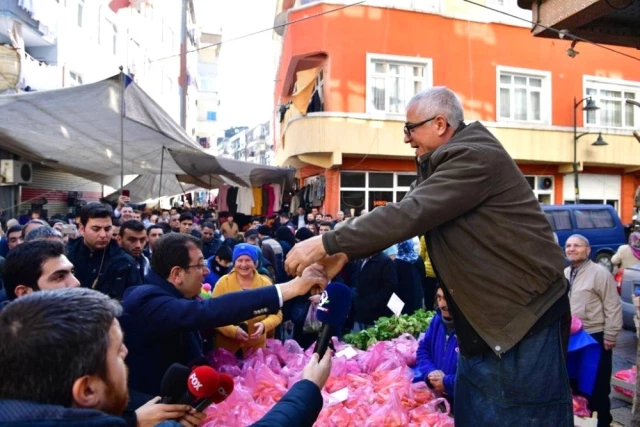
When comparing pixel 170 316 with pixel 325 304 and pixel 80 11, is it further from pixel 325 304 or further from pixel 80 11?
Answer: pixel 80 11

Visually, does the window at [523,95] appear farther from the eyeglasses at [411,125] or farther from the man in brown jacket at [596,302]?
the eyeglasses at [411,125]

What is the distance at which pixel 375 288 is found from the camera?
669 cm

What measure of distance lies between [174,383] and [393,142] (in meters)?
15.5

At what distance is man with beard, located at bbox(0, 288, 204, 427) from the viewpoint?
1.16m

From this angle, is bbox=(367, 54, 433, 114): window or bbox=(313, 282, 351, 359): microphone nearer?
bbox=(313, 282, 351, 359): microphone

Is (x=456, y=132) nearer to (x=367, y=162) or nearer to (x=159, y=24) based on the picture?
(x=367, y=162)

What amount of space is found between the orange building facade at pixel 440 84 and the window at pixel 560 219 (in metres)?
5.55

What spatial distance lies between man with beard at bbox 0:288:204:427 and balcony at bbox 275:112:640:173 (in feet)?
49.9

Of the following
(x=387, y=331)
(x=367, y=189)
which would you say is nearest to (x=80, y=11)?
(x=367, y=189)

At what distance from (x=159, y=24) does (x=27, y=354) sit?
36355 millimetres

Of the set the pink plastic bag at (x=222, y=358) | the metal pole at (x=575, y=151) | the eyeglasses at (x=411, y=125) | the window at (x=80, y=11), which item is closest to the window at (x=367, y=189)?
the metal pole at (x=575, y=151)

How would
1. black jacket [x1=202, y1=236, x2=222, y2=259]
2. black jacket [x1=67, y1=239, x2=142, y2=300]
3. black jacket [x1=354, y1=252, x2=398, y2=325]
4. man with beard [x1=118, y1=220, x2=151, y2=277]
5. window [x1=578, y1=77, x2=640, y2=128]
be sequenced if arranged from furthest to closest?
window [x1=578, y1=77, x2=640, y2=128] → black jacket [x1=202, y1=236, x2=222, y2=259] → black jacket [x1=354, y1=252, x2=398, y2=325] → man with beard [x1=118, y1=220, x2=151, y2=277] → black jacket [x1=67, y1=239, x2=142, y2=300]

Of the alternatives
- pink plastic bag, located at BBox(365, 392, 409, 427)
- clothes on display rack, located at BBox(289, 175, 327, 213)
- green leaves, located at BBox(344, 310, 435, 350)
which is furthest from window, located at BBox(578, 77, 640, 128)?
pink plastic bag, located at BBox(365, 392, 409, 427)

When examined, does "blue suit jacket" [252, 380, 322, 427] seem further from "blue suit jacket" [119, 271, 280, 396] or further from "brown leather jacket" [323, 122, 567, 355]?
"blue suit jacket" [119, 271, 280, 396]
